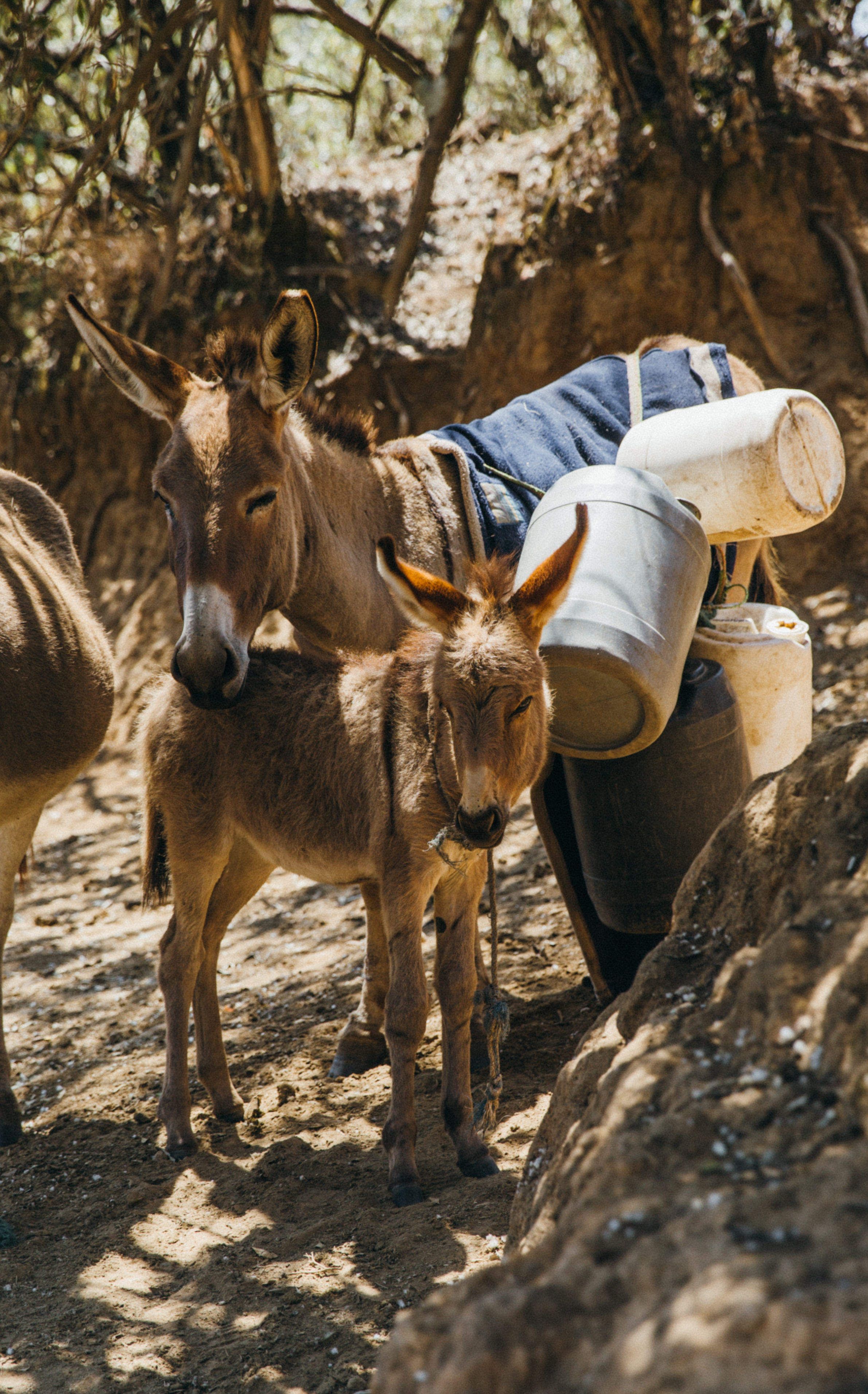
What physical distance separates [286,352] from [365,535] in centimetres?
83

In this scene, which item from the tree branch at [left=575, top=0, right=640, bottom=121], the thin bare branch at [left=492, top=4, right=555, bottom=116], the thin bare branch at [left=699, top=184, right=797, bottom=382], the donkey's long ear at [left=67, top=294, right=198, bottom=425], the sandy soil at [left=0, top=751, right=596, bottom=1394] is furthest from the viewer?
the thin bare branch at [left=492, top=4, right=555, bottom=116]

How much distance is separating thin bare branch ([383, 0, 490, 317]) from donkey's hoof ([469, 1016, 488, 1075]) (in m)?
5.63

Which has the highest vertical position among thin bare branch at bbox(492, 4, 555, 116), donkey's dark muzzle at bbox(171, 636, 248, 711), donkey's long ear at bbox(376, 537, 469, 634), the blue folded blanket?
thin bare branch at bbox(492, 4, 555, 116)

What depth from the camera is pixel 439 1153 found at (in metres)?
3.72

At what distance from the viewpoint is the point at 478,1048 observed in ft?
14.7

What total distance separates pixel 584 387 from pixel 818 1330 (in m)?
4.38

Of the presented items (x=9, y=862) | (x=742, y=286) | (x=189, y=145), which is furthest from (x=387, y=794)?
(x=742, y=286)

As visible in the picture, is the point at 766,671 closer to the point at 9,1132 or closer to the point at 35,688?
the point at 35,688

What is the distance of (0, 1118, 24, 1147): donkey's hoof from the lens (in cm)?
421

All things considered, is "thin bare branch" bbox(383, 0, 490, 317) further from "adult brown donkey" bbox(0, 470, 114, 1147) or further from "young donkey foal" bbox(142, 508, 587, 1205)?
"young donkey foal" bbox(142, 508, 587, 1205)

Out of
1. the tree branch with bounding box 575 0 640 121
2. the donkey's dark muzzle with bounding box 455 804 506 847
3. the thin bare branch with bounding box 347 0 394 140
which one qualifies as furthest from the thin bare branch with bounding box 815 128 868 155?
the donkey's dark muzzle with bounding box 455 804 506 847

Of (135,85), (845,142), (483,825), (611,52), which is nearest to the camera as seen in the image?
(483,825)

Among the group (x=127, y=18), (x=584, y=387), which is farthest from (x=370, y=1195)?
(x=127, y=18)

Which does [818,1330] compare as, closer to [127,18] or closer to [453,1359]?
[453,1359]
